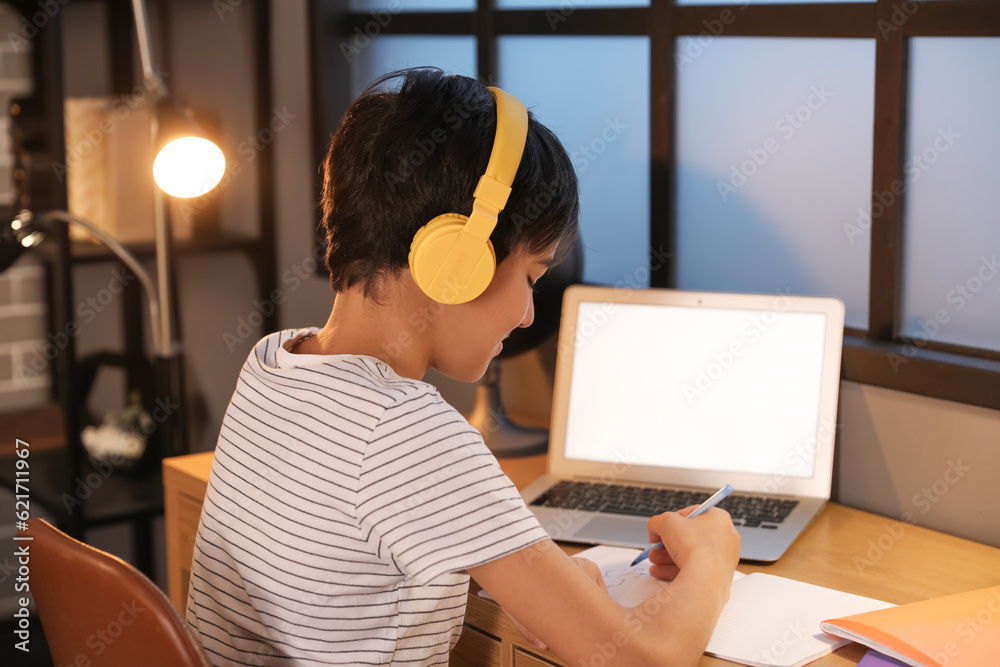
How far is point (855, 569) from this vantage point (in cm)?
116

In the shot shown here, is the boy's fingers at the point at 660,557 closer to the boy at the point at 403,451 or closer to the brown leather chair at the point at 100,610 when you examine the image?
the boy at the point at 403,451

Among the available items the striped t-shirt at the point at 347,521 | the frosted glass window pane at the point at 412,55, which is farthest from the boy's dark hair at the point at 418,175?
the frosted glass window pane at the point at 412,55

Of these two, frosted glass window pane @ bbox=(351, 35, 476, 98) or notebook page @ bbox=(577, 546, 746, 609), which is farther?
frosted glass window pane @ bbox=(351, 35, 476, 98)

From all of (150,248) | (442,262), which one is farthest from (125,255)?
(442,262)

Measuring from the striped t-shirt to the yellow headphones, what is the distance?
10 cm

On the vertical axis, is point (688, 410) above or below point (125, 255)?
below

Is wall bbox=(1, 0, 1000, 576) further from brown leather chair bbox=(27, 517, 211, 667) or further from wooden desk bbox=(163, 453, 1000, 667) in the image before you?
brown leather chair bbox=(27, 517, 211, 667)

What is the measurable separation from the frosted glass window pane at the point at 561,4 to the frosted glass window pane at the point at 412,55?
0.12 m

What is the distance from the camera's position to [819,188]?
1475mm

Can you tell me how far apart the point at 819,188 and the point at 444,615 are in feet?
3.03

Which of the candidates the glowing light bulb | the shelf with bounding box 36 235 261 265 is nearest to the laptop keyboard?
the glowing light bulb

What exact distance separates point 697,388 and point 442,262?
26.3 inches

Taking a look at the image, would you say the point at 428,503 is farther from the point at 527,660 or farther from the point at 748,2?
the point at 748,2

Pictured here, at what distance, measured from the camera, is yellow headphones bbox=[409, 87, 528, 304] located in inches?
33.5
